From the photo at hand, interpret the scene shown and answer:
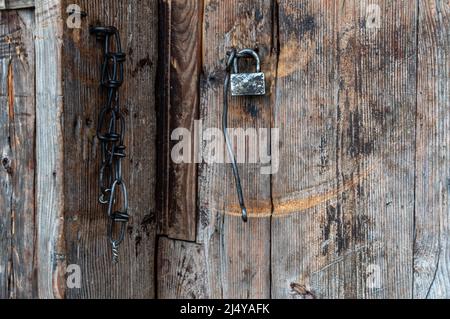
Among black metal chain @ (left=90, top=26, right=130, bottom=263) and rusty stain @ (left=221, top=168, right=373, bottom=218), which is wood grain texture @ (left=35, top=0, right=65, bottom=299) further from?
rusty stain @ (left=221, top=168, right=373, bottom=218)

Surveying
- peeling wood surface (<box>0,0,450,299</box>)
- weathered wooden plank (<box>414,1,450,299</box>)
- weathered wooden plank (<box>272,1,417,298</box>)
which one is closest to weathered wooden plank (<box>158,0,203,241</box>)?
peeling wood surface (<box>0,0,450,299</box>)

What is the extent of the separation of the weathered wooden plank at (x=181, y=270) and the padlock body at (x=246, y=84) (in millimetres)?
407

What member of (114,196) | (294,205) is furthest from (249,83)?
(114,196)

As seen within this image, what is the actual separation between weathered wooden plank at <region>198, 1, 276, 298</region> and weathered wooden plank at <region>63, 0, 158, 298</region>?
14 centimetres

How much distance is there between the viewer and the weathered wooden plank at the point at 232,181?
1.20m

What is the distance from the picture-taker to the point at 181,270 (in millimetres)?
1313

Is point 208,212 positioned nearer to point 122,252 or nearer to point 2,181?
point 122,252

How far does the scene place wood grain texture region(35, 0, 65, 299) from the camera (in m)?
1.07

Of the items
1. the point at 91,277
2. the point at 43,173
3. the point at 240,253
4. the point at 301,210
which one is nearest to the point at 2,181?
the point at 43,173

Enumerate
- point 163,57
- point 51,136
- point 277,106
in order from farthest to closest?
point 163,57 → point 277,106 → point 51,136

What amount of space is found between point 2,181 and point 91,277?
323 mm

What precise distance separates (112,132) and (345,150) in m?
0.53

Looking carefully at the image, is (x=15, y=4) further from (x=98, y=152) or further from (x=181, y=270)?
(x=181, y=270)
